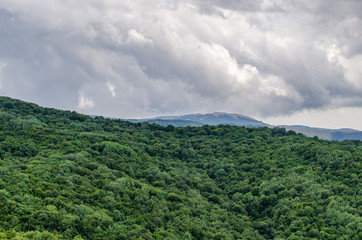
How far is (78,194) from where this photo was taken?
6134cm

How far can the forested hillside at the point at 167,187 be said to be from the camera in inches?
2127

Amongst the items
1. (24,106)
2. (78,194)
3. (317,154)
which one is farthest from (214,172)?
(24,106)

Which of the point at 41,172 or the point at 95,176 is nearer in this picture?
the point at 41,172

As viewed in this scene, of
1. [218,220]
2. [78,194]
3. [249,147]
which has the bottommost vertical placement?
[218,220]

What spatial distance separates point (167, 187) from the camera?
84.4 meters

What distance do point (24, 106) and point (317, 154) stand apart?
109 metres

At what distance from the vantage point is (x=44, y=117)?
132 m

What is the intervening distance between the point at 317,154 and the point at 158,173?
47109 mm

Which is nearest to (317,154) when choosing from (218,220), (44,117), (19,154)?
(218,220)

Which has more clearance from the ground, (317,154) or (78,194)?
(317,154)

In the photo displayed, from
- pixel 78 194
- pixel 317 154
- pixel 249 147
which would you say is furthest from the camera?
pixel 249 147

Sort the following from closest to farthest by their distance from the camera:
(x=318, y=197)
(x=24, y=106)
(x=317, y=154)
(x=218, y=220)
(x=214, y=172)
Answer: (x=218, y=220) < (x=318, y=197) < (x=317, y=154) < (x=214, y=172) < (x=24, y=106)

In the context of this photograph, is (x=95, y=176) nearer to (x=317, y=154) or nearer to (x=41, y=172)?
(x=41, y=172)

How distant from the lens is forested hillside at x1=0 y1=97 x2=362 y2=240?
54.0 metres
